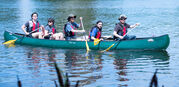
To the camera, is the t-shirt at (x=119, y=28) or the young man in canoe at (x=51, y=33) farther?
the young man in canoe at (x=51, y=33)

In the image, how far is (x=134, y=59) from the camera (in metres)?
12.2

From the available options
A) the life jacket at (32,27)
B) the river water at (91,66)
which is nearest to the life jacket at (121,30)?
the river water at (91,66)

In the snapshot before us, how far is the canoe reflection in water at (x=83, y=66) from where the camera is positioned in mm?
8836

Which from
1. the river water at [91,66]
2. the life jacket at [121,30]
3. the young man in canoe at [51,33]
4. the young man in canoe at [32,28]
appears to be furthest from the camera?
the young man in canoe at [32,28]

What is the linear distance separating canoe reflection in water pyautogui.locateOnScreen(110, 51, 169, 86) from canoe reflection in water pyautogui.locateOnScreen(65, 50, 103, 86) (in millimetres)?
621

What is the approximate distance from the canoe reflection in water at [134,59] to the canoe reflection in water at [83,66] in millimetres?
621

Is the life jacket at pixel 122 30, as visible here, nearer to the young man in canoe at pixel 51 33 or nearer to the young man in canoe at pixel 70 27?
the young man in canoe at pixel 70 27

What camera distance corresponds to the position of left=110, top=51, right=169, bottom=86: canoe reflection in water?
10.0m

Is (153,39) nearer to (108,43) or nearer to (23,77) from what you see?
(108,43)

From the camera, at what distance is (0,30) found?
22.9 meters

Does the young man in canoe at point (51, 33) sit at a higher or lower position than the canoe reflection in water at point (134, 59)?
higher

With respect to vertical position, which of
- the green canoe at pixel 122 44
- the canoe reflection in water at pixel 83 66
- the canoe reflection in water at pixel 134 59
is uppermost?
the green canoe at pixel 122 44

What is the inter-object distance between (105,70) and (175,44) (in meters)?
6.65

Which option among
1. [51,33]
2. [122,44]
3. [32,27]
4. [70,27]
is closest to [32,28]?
[32,27]
